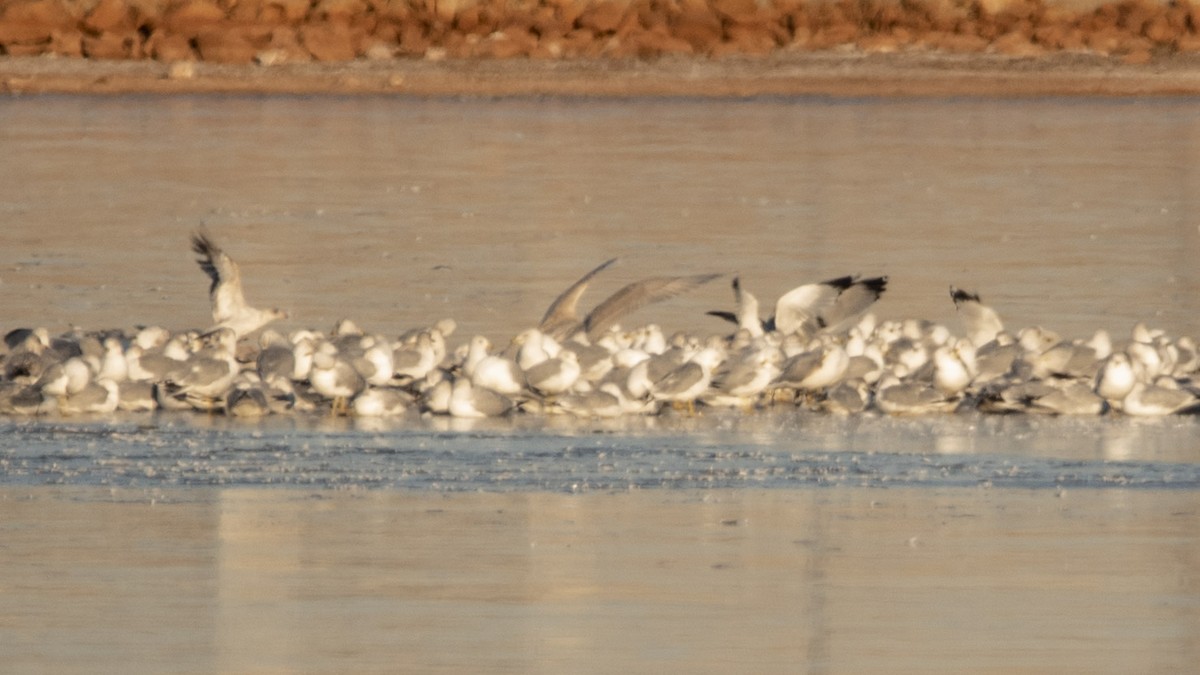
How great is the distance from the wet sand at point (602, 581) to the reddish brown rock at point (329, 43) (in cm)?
3318

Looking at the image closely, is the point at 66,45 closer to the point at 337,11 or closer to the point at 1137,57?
the point at 337,11

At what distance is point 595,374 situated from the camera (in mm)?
11656

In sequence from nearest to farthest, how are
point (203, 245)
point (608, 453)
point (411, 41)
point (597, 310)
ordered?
point (608, 453), point (597, 310), point (203, 245), point (411, 41)

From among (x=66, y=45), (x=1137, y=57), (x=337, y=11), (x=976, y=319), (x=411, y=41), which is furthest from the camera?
(x=337, y=11)

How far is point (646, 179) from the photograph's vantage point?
25266 millimetres

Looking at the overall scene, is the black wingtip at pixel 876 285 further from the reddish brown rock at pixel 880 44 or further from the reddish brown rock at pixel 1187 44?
the reddish brown rock at pixel 1187 44

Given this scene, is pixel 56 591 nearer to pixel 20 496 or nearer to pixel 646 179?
pixel 20 496

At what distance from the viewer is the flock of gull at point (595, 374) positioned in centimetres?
1116

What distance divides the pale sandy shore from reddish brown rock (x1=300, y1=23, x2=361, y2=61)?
299 mm

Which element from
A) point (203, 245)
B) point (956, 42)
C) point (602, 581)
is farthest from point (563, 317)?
point (956, 42)

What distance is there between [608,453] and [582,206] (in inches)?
487

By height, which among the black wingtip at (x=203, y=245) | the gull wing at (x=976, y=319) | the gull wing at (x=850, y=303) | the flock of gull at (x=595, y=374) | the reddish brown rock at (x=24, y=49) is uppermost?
the reddish brown rock at (x=24, y=49)

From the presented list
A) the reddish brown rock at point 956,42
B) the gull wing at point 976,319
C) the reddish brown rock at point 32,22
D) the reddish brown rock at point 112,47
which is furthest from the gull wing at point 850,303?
the reddish brown rock at point 956,42

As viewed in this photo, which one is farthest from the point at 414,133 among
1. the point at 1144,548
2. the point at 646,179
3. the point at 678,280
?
the point at 1144,548
